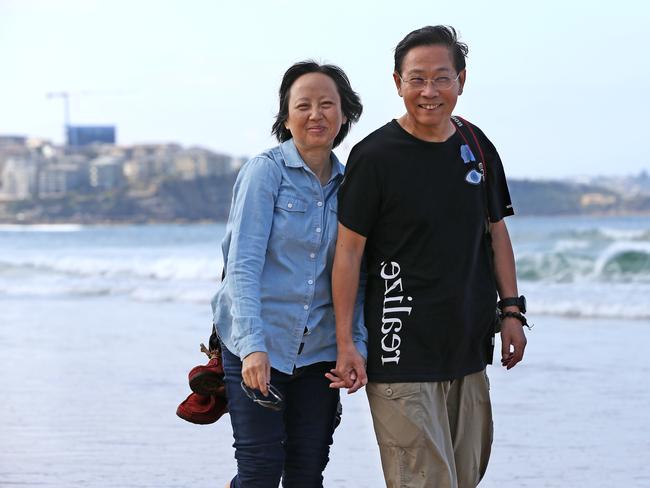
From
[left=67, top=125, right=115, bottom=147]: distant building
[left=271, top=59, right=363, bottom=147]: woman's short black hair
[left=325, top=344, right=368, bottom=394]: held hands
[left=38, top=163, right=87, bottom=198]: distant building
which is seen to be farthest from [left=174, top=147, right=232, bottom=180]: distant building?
[left=325, top=344, right=368, bottom=394]: held hands

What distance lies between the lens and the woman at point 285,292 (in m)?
2.80

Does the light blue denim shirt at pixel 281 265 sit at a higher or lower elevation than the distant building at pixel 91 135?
higher

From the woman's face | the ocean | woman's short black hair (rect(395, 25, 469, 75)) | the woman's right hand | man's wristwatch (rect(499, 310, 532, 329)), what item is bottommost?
the ocean

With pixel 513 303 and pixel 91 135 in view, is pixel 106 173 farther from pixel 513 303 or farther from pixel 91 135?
pixel 513 303

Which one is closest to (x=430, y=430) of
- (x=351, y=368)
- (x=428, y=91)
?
(x=351, y=368)

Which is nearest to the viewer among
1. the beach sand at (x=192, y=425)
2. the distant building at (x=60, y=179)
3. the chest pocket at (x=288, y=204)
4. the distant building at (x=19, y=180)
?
the chest pocket at (x=288, y=204)

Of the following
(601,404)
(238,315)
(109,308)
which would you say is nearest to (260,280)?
(238,315)

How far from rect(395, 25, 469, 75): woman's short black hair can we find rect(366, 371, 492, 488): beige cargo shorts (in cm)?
90

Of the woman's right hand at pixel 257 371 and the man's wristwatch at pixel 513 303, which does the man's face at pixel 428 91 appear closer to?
the man's wristwatch at pixel 513 303

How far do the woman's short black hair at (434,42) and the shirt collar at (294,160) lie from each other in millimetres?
328

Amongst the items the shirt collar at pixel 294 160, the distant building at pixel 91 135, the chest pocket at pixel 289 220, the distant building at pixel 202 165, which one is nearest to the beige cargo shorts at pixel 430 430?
the chest pocket at pixel 289 220

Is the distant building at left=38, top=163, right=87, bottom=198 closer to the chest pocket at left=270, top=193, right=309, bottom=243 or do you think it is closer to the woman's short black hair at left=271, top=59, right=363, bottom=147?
the woman's short black hair at left=271, top=59, right=363, bottom=147

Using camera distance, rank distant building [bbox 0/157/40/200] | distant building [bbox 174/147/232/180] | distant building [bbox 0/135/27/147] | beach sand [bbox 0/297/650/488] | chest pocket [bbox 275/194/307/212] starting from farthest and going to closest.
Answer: distant building [bbox 0/135/27/147], distant building [bbox 0/157/40/200], distant building [bbox 174/147/232/180], beach sand [bbox 0/297/650/488], chest pocket [bbox 275/194/307/212]

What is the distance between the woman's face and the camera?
2.91 m
